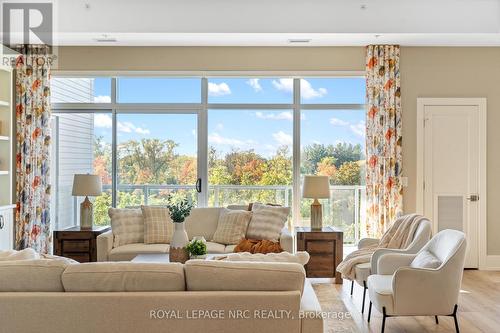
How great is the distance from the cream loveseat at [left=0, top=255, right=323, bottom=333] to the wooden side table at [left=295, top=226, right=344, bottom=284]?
326 centimetres

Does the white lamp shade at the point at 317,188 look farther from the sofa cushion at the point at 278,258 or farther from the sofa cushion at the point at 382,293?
the sofa cushion at the point at 278,258

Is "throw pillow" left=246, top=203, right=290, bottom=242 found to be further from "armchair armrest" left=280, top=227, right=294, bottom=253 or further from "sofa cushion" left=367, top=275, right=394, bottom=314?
"sofa cushion" left=367, top=275, right=394, bottom=314

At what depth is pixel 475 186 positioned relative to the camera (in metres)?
6.62

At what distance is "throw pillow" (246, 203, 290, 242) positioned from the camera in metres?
5.72

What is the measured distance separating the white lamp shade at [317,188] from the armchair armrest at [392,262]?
5.66 ft

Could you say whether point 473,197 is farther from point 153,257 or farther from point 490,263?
point 153,257

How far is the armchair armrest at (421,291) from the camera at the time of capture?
12.1ft

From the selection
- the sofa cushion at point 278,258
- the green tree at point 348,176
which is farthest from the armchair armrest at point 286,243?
the sofa cushion at point 278,258

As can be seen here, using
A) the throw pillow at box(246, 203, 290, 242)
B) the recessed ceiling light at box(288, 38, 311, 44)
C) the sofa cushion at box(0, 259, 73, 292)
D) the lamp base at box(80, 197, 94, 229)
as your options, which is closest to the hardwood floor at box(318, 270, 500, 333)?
the throw pillow at box(246, 203, 290, 242)

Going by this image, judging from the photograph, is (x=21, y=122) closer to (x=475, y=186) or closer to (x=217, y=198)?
(x=217, y=198)

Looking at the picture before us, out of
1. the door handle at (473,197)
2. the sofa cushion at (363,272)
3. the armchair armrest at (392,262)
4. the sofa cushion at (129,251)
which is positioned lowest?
the sofa cushion at (363,272)

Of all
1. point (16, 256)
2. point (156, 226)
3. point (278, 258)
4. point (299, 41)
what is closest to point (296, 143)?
point (299, 41)

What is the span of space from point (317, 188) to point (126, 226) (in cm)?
232

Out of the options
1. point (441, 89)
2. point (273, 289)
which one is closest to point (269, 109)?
point (441, 89)
